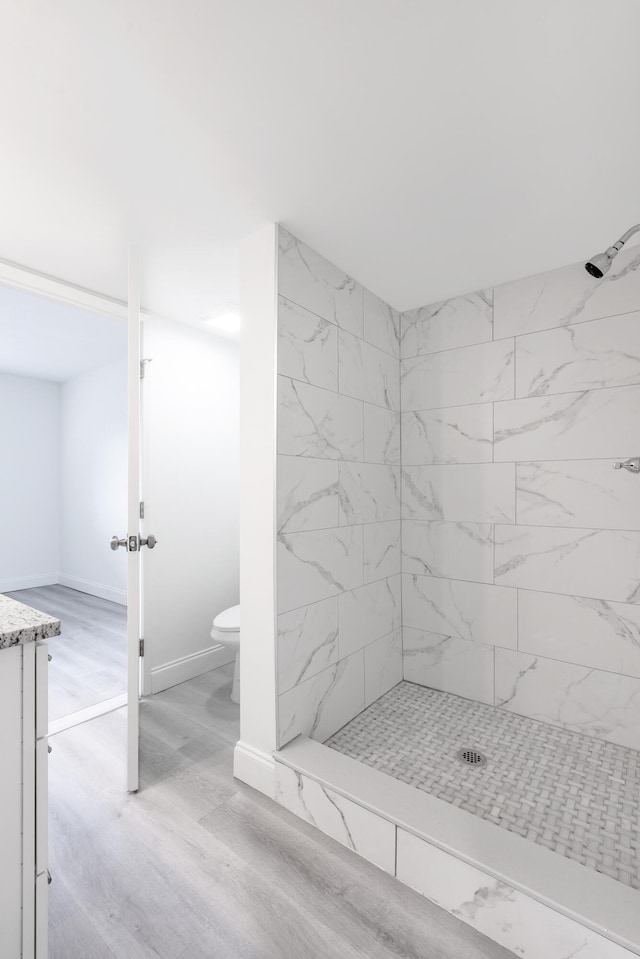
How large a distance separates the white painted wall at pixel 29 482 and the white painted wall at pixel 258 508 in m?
4.50

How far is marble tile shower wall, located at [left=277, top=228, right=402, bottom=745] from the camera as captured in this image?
6.28 feet

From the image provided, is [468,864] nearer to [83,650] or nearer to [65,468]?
[83,650]

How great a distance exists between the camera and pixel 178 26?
106cm

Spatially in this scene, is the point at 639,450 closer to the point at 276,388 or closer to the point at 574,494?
the point at 574,494

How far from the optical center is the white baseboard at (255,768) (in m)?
1.84

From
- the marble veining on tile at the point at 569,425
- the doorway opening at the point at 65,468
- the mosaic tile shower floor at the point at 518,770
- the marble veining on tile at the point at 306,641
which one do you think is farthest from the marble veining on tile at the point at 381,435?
the doorway opening at the point at 65,468

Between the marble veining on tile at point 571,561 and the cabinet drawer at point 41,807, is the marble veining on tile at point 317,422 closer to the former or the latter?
the marble veining on tile at point 571,561

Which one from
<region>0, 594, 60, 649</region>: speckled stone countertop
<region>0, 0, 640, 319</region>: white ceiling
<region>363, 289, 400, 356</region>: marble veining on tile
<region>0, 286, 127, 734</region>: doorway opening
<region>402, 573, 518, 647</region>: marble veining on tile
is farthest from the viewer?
<region>0, 286, 127, 734</region>: doorway opening

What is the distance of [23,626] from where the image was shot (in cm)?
95

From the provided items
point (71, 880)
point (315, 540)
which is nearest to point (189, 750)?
point (71, 880)

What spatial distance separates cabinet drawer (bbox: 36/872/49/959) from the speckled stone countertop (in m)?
0.54

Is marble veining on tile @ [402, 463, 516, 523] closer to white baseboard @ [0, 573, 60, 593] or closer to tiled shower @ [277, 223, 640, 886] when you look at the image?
tiled shower @ [277, 223, 640, 886]

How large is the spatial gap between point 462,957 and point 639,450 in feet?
6.25

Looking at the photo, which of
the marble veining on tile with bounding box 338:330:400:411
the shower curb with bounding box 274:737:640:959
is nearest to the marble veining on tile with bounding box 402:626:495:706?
the shower curb with bounding box 274:737:640:959
